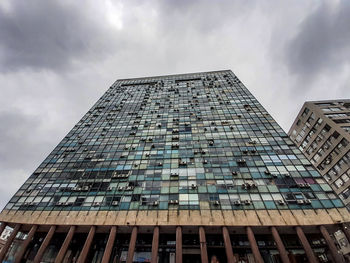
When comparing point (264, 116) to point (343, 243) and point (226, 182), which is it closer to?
point (226, 182)

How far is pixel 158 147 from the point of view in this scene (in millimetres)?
35062

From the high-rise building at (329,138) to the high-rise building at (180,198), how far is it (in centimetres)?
1351

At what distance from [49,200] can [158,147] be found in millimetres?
19121

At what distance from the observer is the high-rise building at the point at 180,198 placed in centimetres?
2178

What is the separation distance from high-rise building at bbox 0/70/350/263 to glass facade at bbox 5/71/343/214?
0.17 metres

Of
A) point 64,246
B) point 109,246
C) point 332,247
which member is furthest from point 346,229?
point 64,246

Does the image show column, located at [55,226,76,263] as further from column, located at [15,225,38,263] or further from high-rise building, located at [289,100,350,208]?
high-rise building, located at [289,100,350,208]

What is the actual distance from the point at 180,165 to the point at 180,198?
6.45m

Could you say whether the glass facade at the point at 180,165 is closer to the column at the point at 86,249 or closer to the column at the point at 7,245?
the column at the point at 7,245

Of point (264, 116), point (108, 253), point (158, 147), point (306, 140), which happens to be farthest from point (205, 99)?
point (108, 253)

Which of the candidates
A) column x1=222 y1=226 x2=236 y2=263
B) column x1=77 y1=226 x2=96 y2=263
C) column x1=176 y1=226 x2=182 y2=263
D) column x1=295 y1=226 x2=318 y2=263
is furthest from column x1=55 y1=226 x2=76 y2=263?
column x1=295 y1=226 x2=318 y2=263

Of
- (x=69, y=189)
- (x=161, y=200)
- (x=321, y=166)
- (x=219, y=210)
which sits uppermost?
(x=321, y=166)

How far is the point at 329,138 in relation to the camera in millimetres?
46625

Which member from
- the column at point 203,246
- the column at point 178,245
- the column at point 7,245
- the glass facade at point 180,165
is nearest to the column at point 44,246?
the glass facade at point 180,165
